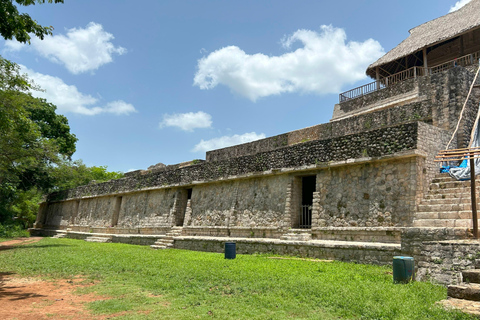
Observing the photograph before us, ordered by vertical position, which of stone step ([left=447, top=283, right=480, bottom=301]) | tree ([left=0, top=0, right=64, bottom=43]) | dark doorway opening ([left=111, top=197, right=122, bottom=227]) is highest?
tree ([left=0, top=0, right=64, bottom=43])

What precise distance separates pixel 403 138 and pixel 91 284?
28.3 feet

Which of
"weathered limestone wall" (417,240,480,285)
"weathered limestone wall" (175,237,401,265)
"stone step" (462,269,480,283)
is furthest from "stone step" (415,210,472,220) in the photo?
"stone step" (462,269,480,283)

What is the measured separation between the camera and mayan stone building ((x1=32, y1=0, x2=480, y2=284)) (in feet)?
29.5

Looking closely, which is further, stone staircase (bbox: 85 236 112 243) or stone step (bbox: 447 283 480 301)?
stone staircase (bbox: 85 236 112 243)

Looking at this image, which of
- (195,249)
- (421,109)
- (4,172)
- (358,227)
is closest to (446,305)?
(358,227)

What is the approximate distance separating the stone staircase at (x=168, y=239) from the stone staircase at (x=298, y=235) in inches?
253

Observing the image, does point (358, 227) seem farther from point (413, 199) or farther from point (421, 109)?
point (421, 109)

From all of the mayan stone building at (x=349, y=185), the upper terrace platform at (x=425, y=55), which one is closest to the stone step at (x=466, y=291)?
the mayan stone building at (x=349, y=185)

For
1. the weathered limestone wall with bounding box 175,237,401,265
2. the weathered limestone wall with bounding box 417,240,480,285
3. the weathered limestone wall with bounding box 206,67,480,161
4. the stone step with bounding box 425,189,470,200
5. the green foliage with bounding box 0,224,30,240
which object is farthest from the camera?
the green foliage with bounding box 0,224,30,240

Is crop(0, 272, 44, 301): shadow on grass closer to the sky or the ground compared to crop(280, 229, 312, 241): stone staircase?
closer to the ground

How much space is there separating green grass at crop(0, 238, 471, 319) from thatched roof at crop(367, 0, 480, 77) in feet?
51.9

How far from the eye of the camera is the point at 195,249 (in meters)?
A: 14.6

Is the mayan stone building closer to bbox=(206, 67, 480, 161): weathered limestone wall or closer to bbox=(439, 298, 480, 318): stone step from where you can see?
bbox=(206, 67, 480, 161): weathered limestone wall

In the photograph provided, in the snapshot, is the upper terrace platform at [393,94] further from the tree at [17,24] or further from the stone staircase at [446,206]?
the tree at [17,24]
